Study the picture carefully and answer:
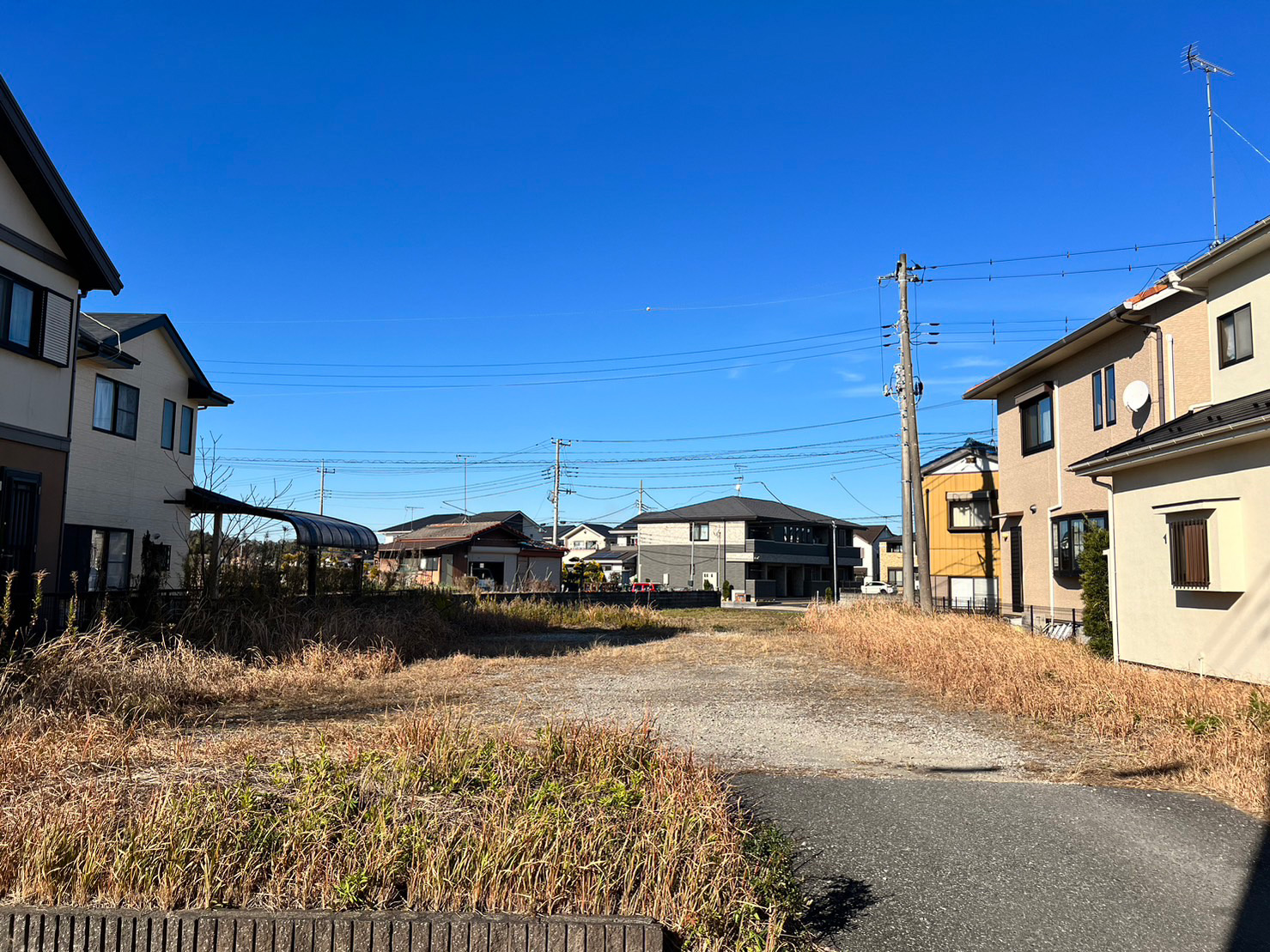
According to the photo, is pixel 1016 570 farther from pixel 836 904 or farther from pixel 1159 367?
pixel 836 904

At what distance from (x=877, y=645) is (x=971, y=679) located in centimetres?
425

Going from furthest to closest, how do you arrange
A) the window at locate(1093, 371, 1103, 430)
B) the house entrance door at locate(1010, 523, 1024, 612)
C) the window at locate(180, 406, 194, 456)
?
the window at locate(180, 406, 194, 456)
the house entrance door at locate(1010, 523, 1024, 612)
the window at locate(1093, 371, 1103, 430)

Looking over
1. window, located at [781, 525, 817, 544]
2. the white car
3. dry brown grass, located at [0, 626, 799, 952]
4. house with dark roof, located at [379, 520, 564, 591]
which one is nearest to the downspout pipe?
dry brown grass, located at [0, 626, 799, 952]

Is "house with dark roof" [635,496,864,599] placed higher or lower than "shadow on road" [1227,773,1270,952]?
higher

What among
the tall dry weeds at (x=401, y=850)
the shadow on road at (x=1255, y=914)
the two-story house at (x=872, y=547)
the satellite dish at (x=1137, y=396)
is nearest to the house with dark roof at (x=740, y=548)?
the two-story house at (x=872, y=547)

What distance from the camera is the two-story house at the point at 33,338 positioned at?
10438mm

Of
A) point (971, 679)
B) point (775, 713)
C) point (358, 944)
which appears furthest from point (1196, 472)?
point (358, 944)

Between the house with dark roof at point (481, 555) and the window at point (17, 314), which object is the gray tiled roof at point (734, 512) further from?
the window at point (17, 314)

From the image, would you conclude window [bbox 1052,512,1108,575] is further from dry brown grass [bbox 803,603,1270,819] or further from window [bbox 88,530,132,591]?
window [bbox 88,530,132,591]

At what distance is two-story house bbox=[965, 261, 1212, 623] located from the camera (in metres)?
13.2

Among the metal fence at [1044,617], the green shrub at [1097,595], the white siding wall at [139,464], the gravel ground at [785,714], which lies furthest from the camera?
the white siding wall at [139,464]

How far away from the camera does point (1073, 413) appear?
16.7 metres

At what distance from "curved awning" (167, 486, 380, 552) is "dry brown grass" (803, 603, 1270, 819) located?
34.1ft

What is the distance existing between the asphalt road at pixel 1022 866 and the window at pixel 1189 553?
4.86 metres
